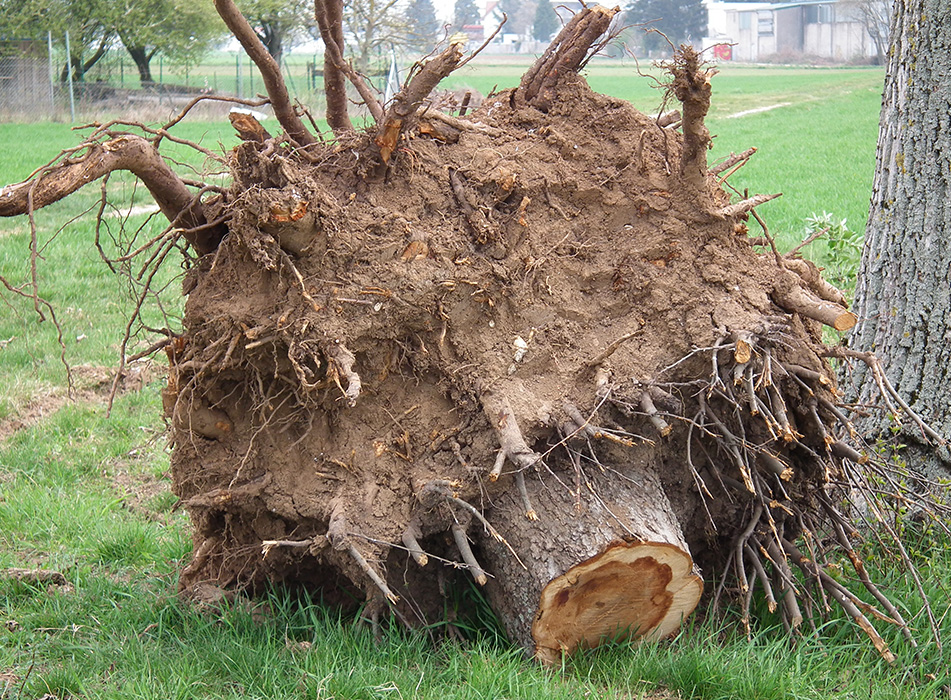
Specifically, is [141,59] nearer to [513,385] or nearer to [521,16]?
[513,385]

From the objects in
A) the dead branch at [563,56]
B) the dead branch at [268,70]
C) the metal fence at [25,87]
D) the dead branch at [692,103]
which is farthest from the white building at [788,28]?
the dead branch at [268,70]

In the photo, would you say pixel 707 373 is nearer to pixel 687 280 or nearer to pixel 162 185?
pixel 687 280

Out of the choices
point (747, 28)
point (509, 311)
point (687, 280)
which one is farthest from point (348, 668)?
point (747, 28)

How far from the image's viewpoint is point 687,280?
3.26 m

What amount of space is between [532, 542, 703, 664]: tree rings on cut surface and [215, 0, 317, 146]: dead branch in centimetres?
192

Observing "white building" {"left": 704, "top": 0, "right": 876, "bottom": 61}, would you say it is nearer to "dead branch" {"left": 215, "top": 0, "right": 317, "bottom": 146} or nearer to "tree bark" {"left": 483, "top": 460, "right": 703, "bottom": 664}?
"dead branch" {"left": 215, "top": 0, "right": 317, "bottom": 146}

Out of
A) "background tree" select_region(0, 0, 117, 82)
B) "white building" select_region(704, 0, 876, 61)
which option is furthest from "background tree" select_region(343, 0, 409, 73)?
"white building" select_region(704, 0, 876, 61)

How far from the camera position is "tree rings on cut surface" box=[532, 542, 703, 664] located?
2.86 m

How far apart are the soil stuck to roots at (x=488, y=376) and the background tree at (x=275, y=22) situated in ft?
87.1

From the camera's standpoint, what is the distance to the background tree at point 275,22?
30.3 meters

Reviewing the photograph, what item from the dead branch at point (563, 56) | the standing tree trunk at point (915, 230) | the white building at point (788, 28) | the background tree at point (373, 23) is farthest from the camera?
the white building at point (788, 28)

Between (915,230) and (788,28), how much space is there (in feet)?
250

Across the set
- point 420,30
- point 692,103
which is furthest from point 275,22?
point 692,103

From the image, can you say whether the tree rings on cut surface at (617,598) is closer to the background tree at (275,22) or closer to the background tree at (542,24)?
the background tree at (275,22)
